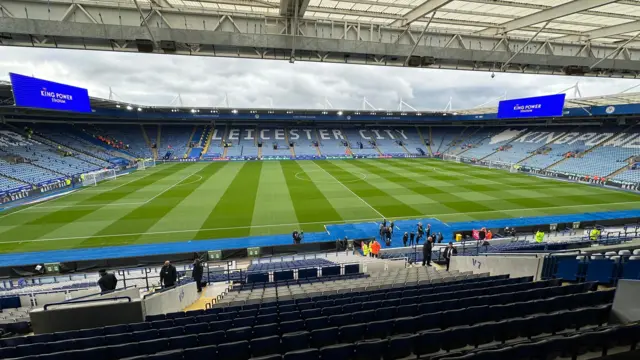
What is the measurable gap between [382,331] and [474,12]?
9.44m

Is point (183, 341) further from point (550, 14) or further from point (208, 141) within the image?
point (208, 141)

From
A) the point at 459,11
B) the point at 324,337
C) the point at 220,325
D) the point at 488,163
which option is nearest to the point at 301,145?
the point at 488,163

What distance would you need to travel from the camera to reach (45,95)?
2411 centimetres

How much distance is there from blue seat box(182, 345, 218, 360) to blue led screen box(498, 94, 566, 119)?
3847 cm

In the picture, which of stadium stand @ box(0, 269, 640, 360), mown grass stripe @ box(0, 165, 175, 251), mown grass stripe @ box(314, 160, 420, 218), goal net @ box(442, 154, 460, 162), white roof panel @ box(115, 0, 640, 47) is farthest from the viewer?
goal net @ box(442, 154, 460, 162)

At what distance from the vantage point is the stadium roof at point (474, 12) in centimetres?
770

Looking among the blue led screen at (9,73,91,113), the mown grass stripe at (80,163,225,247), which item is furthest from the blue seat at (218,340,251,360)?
the blue led screen at (9,73,91,113)

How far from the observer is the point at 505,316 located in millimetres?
4820

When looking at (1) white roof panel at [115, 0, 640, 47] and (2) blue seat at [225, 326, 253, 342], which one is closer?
(2) blue seat at [225, 326, 253, 342]

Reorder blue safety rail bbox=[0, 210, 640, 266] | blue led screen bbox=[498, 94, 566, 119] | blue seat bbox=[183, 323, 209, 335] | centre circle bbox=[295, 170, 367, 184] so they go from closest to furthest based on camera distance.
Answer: blue seat bbox=[183, 323, 209, 335] < blue safety rail bbox=[0, 210, 640, 266] < blue led screen bbox=[498, 94, 566, 119] < centre circle bbox=[295, 170, 367, 184]

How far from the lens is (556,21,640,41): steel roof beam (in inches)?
350

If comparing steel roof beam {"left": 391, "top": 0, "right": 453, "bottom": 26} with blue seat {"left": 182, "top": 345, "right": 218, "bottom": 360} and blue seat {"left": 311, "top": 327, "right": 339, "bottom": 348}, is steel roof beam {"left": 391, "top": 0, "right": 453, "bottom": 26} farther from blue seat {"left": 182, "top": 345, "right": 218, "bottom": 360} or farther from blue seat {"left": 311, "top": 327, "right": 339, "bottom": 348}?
blue seat {"left": 182, "top": 345, "right": 218, "bottom": 360}

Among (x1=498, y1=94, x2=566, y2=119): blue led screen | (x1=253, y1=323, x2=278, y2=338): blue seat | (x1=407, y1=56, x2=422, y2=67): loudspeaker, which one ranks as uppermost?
(x1=498, y1=94, x2=566, y2=119): blue led screen

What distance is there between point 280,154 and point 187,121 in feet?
76.9
